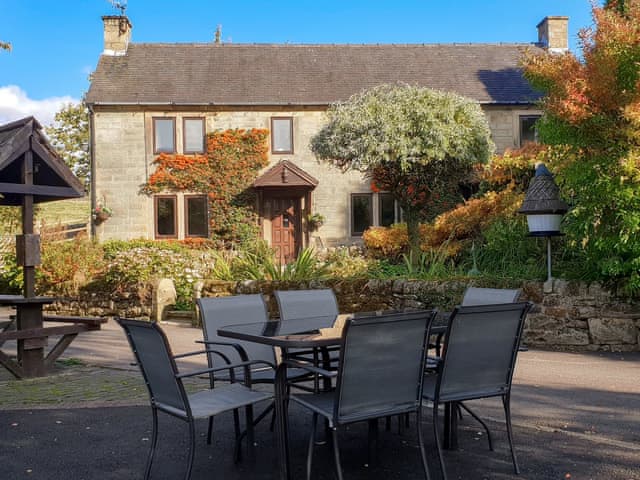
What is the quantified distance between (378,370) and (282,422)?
2.39 ft

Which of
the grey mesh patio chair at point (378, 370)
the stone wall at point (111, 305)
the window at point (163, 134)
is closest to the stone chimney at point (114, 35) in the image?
the window at point (163, 134)

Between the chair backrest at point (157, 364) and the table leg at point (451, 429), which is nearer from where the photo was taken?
the chair backrest at point (157, 364)

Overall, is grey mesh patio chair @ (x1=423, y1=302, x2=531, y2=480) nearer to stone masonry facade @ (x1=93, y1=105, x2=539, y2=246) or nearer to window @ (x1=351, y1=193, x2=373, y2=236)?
stone masonry facade @ (x1=93, y1=105, x2=539, y2=246)

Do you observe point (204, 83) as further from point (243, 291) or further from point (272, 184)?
point (243, 291)

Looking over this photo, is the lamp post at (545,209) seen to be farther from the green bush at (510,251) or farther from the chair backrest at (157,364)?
the chair backrest at (157,364)

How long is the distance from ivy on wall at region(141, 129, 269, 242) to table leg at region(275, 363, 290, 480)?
16739 mm

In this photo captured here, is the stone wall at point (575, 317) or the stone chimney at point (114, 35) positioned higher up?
the stone chimney at point (114, 35)

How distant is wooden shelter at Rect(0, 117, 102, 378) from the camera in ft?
24.4

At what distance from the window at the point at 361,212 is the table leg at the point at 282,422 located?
665 inches

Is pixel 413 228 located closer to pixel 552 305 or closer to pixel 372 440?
pixel 552 305

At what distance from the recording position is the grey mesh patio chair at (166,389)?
145 inches

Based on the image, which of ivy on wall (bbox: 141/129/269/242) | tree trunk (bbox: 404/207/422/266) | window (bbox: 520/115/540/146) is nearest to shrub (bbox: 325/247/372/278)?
tree trunk (bbox: 404/207/422/266)

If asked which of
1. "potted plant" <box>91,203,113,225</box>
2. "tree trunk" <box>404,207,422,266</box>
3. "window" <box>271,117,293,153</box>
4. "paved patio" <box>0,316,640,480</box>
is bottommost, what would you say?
"paved patio" <box>0,316,640,480</box>

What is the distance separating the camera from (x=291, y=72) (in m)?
22.0
